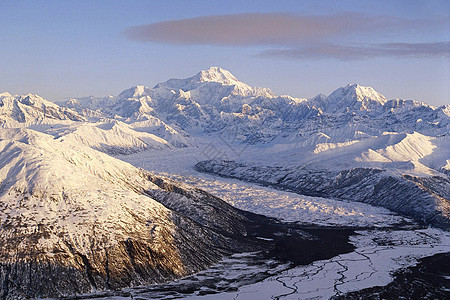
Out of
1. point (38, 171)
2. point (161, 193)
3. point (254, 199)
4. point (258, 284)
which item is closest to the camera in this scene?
point (258, 284)

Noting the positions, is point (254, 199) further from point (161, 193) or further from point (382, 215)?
point (161, 193)

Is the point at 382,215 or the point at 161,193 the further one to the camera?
the point at 382,215

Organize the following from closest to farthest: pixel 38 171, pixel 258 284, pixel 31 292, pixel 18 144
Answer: pixel 31 292, pixel 258 284, pixel 38 171, pixel 18 144

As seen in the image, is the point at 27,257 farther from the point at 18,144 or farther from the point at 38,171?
the point at 18,144

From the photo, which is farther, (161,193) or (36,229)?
(161,193)

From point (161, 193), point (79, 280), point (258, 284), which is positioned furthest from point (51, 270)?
point (161, 193)

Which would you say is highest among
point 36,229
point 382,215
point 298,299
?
point 36,229

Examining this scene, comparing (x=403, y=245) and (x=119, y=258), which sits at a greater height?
(x=119, y=258)

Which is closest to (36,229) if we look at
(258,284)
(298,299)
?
(258,284)

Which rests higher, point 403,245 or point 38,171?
point 38,171

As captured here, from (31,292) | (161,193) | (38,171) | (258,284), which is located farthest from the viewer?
(161,193)
